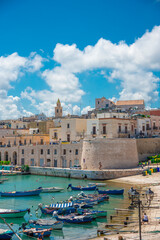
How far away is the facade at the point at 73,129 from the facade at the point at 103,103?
21387 mm

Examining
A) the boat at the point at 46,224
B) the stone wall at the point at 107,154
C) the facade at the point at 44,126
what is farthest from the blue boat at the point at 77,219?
the facade at the point at 44,126

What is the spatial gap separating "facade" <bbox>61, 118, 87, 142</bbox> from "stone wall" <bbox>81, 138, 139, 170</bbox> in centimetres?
631

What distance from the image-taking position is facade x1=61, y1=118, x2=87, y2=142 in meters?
51.6

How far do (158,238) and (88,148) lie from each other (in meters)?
28.6

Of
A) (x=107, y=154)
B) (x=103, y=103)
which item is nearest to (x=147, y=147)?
(x=107, y=154)

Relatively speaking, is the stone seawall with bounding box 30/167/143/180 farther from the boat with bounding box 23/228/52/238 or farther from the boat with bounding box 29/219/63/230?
the boat with bounding box 23/228/52/238

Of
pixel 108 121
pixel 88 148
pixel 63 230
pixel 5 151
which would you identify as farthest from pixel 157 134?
pixel 63 230

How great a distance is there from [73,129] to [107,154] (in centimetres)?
1025

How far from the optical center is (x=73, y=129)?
170 ft

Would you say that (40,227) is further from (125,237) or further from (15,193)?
(15,193)

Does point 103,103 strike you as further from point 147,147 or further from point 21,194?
point 21,194

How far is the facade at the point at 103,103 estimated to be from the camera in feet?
245

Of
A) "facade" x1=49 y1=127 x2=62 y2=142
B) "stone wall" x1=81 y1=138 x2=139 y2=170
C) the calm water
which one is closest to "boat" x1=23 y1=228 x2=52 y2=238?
the calm water

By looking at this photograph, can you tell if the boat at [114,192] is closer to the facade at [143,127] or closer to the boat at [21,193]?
the boat at [21,193]
